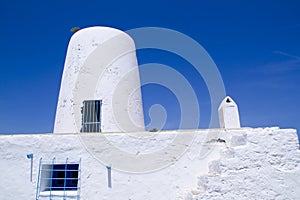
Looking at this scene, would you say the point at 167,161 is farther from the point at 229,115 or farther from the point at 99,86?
the point at 99,86

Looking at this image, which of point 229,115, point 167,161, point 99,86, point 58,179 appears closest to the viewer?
point 167,161

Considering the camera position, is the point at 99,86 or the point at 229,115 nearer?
the point at 229,115

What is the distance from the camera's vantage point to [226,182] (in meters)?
6.59

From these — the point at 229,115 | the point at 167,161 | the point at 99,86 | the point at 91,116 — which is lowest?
the point at 167,161

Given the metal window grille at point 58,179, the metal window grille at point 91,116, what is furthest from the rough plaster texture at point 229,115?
the metal window grille at point 58,179

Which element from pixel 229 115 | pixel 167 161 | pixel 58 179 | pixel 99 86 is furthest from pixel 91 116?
pixel 229 115

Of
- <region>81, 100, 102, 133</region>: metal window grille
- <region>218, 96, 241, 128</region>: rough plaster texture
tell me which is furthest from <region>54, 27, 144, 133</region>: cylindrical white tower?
<region>218, 96, 241, 128</region>: rough plaster texture

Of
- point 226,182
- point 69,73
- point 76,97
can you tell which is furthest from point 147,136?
point 69,73

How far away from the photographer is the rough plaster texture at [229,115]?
9930 mm

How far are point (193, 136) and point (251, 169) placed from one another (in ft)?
6.40

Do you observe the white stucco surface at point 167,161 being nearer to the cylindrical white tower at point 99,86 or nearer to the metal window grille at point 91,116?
the metal window grille at point 91,116

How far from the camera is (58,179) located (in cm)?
805

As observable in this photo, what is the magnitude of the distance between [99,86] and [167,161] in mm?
4810

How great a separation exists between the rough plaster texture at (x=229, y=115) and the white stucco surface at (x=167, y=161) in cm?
199
